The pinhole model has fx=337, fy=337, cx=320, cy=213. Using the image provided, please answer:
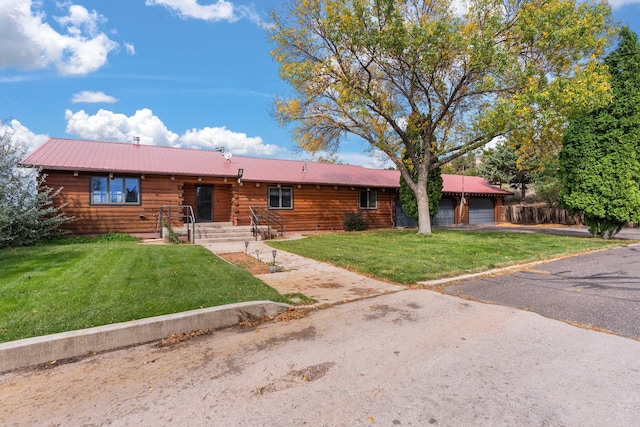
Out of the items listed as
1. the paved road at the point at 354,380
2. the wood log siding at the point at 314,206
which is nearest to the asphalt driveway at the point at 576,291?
the paved road at the point at 354,380

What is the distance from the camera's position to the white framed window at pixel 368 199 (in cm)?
1909

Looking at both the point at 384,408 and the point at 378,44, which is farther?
the point at 378,44

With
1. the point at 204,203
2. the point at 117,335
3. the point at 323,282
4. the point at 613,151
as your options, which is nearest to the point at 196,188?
the point at 204,203

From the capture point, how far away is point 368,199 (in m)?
19.3

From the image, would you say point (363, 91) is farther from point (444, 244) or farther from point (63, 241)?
point (63, 241)

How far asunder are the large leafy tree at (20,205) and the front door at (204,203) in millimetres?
5066

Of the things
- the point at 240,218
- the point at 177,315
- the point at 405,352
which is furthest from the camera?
the point at 240,218

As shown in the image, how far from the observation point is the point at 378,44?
1145cm

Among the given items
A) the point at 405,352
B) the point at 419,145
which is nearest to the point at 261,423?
the point at 405,352

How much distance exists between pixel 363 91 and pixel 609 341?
34.6 ft

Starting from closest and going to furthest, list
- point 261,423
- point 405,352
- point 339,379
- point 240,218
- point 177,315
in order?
point 261,423, point 339,379, point 405,352, point 177,315, point 240,218

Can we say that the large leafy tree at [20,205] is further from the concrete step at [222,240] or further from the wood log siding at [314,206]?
the wood log siding at [314,206]

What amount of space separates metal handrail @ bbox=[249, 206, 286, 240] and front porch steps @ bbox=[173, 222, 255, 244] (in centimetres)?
44

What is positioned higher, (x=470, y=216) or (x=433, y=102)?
(x=433, y=102)
